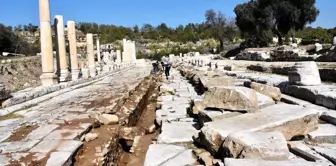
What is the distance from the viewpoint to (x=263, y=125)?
170 inches

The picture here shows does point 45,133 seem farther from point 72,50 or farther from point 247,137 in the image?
point 72,50

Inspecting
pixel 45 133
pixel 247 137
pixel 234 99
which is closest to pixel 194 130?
pixel 234 99

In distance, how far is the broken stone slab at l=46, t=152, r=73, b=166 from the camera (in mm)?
4335

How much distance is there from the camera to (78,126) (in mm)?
6504

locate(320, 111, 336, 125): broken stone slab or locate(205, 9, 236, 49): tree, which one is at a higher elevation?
locate(205, 9, 236, 49): tree

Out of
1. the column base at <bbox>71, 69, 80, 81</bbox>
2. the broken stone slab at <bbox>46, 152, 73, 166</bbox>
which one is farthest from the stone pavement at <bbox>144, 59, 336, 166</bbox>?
the column base at <bbox>71, 69, 80, 81</bbox>

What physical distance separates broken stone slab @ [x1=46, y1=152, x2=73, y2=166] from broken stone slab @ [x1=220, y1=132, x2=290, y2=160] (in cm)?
204

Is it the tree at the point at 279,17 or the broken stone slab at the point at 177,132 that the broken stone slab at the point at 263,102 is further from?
the tree at the point at 279,17

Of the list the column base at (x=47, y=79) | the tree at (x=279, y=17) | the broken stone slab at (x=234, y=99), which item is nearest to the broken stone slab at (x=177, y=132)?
the broken stone slab at (x=234, y=99)

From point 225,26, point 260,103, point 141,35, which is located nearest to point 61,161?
point 260,103

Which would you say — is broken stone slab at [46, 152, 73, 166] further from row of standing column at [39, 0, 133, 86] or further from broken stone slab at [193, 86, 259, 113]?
row of standing column at [39, 0, 133, 86]

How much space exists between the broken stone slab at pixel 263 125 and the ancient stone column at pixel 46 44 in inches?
437

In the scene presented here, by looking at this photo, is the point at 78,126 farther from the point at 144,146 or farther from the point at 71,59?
the point at 71,59

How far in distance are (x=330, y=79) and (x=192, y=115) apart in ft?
18.0
